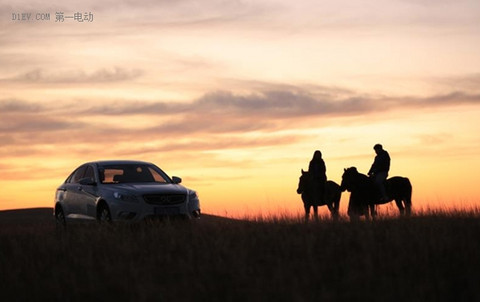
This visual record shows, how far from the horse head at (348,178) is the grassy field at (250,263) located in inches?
246

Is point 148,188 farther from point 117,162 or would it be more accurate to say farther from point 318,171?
point 318,171

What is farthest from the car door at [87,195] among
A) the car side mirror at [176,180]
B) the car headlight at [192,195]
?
the car headlight at [192,195]

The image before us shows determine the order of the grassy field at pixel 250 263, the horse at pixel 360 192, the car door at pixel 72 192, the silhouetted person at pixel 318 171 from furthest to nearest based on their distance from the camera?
the silhouetted person at pixel 318 171 → the horse at pixel 360 192 → the car door at pixel 72 192 → the grassy field at pixel 250 263

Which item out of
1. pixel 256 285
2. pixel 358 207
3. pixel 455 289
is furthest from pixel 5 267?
pixel 358 207

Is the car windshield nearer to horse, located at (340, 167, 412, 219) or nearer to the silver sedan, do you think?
the silver sedan

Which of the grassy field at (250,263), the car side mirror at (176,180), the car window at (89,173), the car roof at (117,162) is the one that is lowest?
the grassy field at (250,263)

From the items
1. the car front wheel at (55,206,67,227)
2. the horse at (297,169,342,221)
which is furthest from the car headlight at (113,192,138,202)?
the horse at (297,169,342,221)

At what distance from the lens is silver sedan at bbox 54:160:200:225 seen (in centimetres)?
1909

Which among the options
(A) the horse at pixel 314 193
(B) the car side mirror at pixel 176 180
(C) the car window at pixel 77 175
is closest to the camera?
(B) the car side mirror at pixel 176 180

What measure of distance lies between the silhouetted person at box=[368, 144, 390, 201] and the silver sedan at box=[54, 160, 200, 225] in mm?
6721

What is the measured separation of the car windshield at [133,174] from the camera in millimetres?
20227

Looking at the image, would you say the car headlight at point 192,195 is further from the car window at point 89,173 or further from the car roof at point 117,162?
the car window at point 89,173

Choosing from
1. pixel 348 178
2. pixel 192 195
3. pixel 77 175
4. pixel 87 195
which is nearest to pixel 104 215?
pixel 87 195

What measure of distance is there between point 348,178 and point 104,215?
8.51m
